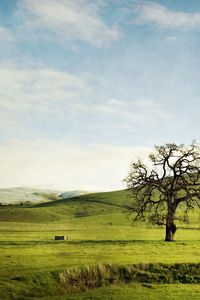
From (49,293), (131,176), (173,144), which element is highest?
(173,144)

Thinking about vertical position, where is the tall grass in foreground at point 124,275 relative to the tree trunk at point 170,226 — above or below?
below

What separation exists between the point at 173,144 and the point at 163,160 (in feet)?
8.44

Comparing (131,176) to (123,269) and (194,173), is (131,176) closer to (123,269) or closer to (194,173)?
(194,173)

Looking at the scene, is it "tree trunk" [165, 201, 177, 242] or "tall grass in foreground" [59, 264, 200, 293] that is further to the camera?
"tree trunk" [165, 201, 177, 242]

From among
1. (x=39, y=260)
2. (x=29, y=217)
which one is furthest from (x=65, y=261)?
(x=29, y=217)

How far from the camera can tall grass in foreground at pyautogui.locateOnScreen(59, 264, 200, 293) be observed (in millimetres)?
32562

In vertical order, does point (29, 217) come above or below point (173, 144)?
below

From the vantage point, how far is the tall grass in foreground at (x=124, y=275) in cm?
3256

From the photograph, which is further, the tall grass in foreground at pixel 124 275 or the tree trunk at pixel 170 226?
the tree trunk at pixel 170 226

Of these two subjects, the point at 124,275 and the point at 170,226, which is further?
the point at 170,226

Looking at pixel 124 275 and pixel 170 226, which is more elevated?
pixel 170 226

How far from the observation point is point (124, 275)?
3491 cm

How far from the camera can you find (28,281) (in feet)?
102

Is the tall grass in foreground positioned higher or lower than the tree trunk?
lower
